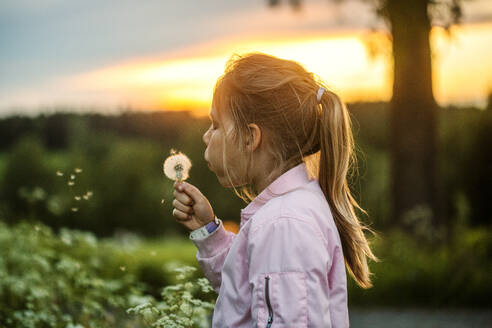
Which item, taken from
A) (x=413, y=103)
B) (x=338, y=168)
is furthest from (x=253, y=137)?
(x=413, y=103)

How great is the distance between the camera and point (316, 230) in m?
1.61

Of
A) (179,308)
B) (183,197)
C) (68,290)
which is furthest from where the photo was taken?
(68,290)

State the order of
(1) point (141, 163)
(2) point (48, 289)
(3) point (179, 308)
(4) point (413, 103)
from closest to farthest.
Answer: (3) point (179, 308)
(2) point (48, 289)
(4) point (413, 103)
(1) point (141, 163)

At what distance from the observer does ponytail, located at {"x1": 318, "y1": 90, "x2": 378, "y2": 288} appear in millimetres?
1850

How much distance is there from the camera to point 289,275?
1510 mm

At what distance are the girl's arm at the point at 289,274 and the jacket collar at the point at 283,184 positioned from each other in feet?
0.79

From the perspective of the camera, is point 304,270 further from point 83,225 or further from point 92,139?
point 92,139

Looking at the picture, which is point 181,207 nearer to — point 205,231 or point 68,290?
point 205,231

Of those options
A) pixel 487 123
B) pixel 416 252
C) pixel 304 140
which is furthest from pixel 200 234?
pixel 487 123

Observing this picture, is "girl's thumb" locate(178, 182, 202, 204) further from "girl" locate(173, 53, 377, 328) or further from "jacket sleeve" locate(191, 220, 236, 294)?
"jacket sleeve" locate(191, 220, 236, 294)

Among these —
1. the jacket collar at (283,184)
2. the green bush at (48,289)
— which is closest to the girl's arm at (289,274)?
the jacket collar at (283,184)

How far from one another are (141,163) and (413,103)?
7.27m

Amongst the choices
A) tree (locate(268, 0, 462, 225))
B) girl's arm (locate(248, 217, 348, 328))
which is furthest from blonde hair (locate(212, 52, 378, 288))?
tree (locate(268, 0, 462, 225))

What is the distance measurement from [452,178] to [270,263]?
29.5 ft
